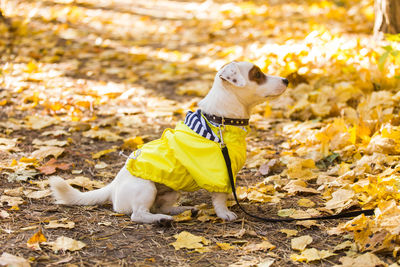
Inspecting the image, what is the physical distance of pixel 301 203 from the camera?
3.48m

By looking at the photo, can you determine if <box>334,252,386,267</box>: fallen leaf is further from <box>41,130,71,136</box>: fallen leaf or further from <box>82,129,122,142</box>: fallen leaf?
<box>41,130,71,136</box>: fallen leaf

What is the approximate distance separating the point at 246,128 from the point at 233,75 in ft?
1.48

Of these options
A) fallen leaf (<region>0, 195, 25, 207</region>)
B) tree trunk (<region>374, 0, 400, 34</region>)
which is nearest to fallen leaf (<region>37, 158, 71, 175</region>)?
fallen leaf (<region>0, 195, 25, 207</region>)

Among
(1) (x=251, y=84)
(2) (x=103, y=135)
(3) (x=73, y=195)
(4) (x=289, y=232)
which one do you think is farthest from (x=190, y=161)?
(2) (x=103, y=135)

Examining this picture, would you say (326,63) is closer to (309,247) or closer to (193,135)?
(193,135)

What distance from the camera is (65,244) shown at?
9.04 ft

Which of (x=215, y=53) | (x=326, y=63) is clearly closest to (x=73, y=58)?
(x=215, y=53)

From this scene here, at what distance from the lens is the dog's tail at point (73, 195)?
3.33 m

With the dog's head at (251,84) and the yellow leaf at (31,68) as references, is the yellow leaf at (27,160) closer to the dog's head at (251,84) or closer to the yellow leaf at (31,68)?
the dog's head at (251,84)

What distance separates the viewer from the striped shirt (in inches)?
130

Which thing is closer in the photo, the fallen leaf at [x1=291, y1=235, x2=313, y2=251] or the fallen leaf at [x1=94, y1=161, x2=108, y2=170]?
the fallen leaf at [x1=291, y1=235, x2=313, y2=251]

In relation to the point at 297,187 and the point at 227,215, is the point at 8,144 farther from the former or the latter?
the point at 297,187

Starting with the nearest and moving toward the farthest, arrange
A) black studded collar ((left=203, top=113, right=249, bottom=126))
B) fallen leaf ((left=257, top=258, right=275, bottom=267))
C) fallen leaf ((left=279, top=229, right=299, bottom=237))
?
fallen leaf ((left=257, top=258, right=275, bottom=267))
fallen leaf ((left=279, top=229, right=299, bottom=237))
black studded collar ((left=203, top=113, right=249, bottom=126))

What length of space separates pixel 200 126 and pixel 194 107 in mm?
2929
